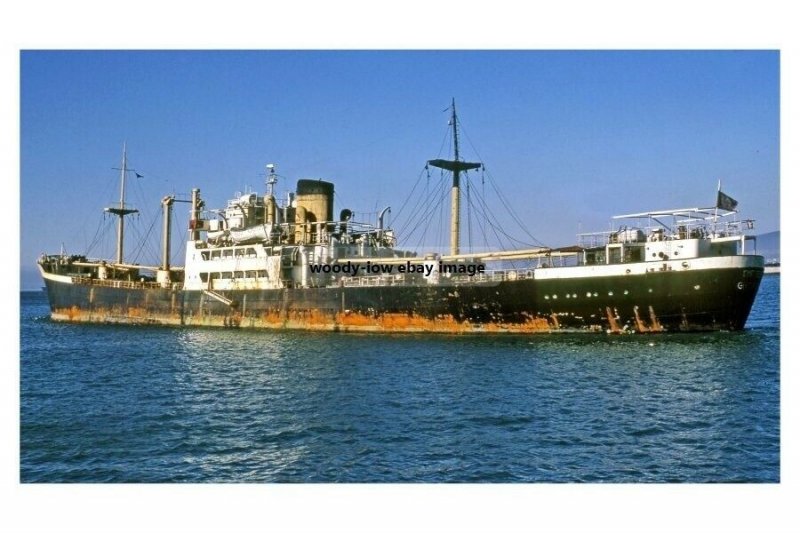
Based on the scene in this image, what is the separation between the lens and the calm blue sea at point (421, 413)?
15055 mm

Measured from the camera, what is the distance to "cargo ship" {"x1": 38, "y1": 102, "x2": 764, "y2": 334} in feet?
100

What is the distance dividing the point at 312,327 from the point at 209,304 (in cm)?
946

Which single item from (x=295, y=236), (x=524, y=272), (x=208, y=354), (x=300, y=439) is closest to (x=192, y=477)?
(x=300, y=439)

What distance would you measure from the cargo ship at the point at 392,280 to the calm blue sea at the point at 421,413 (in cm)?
187

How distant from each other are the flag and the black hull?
2928 millimetres

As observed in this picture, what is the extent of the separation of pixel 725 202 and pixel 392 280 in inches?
666

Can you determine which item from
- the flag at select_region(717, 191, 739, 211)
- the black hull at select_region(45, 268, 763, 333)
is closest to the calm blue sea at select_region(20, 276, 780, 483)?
the black hull at select_region(45, 268, 763, 333)

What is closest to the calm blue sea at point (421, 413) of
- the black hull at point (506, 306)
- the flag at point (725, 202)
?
the black hull at point (506, 306)

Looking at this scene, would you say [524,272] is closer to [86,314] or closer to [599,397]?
[599,397]

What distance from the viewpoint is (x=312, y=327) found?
1563 inches

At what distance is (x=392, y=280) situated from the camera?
125 ft

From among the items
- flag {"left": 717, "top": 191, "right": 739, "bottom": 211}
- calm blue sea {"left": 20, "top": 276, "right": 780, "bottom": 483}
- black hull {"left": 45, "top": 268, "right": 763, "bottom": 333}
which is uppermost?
flag {"left": 717, "top": 191, "right": 739, "bottom": 211}

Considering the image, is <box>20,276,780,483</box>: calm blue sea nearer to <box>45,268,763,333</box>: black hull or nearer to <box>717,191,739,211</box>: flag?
<box>45,268,763,333</box>: black hull

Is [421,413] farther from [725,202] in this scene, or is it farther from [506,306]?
[725,202]
